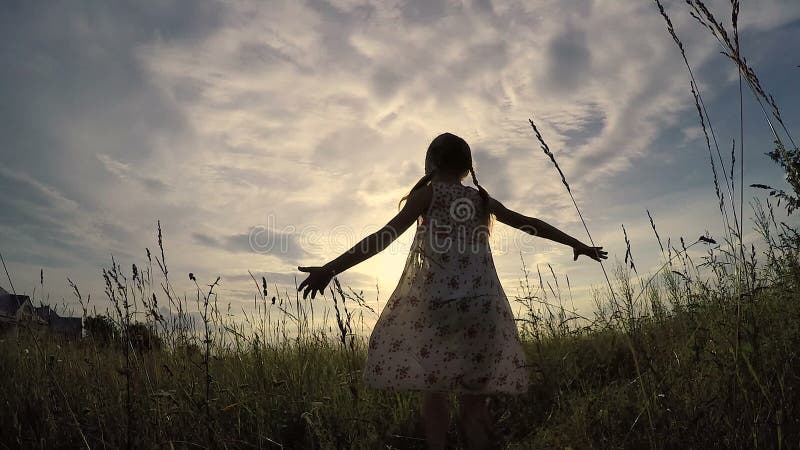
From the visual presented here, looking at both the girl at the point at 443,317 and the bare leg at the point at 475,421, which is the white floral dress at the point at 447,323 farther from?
the bare leg at the point at 475,421

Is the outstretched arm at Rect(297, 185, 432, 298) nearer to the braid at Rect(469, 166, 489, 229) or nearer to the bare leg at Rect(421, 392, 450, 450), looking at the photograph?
the braid at Rect(469, 166, 489, 229)

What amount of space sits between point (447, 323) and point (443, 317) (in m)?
0.04

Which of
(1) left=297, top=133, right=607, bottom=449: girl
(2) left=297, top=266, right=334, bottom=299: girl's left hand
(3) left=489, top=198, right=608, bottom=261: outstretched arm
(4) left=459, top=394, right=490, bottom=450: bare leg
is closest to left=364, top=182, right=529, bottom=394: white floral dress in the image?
(1) left=297, top=133, right=607, bottom=449: girl

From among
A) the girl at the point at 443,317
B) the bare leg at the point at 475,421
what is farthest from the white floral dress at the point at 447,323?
the bare leg at the point at 475,421

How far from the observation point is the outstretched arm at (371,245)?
2633mm

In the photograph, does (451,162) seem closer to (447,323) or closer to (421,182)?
(421,182)

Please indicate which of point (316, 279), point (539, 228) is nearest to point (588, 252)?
point (539, 228)

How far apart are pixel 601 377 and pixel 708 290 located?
96 centimetres

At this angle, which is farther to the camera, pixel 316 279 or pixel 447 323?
pixel 447 323

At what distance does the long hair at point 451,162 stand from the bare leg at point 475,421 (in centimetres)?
104

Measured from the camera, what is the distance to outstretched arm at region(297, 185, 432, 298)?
263cm

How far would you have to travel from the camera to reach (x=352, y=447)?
2.76m

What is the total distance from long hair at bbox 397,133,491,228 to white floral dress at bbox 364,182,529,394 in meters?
0.17

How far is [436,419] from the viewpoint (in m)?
2.84
